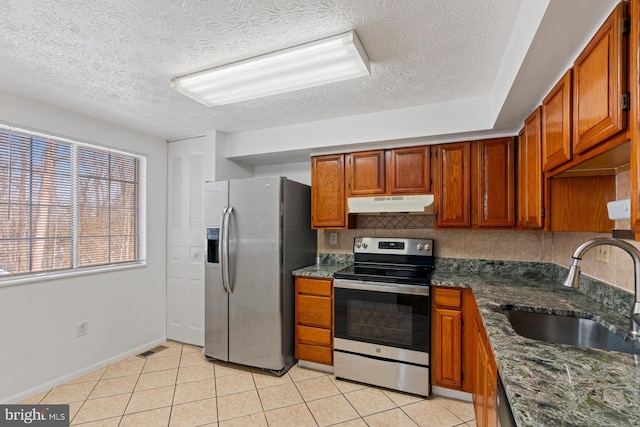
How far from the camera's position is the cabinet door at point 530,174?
1828mm

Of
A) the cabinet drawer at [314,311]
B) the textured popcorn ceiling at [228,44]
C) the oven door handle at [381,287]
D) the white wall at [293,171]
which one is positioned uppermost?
the textured popcorn ceiling at [228,44]

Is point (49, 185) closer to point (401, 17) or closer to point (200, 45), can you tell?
point (200, 45)

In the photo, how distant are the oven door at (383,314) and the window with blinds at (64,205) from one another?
2.29 meters

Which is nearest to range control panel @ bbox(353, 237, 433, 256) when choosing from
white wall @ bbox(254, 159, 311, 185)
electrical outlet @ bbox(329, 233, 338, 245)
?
electrical outlet @ bbox(329, 233, 338, 245)

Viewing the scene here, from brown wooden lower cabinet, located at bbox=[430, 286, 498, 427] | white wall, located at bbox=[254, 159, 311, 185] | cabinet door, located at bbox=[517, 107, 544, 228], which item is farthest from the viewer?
white wall, located at bbox=[254, 159, 311, 185]

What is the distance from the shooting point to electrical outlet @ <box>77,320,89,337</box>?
2.67 m

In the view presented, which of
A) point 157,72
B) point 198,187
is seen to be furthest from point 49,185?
point 157,72

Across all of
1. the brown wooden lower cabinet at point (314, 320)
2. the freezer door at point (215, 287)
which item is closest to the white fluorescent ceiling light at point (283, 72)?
the freezer door at point (215, 287)

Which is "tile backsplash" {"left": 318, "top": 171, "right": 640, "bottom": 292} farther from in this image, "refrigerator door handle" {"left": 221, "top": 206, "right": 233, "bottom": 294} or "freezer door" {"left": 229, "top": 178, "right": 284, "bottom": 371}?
"refrigerator door handle" {"left": 221, "top": 206, "right": 233, "bottom": 294}

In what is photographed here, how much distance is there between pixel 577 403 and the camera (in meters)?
0.78

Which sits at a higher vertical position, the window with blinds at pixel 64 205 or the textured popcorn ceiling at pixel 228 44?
the textured popcorn ceiling at pixel 228 44

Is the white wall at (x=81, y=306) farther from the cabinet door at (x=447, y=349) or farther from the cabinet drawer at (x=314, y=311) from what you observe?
the cabinet door at (x=447, y=349)

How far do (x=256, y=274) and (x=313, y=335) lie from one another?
76 cm

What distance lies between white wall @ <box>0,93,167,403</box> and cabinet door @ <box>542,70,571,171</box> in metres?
3.53
